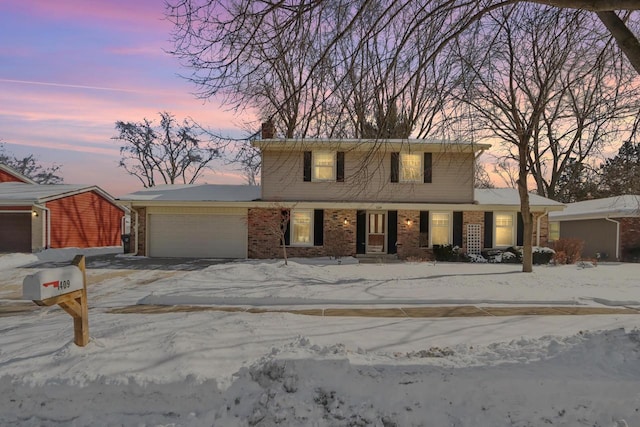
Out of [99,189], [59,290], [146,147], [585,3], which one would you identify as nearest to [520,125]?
[585,3]

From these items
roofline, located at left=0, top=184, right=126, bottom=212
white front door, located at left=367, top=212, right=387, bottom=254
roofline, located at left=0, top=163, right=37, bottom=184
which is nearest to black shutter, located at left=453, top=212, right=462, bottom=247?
white front door, located at left=367, top=212, right=387, bottom=254

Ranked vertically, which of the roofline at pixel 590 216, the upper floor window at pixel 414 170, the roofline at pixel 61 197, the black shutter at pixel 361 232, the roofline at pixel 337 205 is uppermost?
the upper floor window at pixel 414 170

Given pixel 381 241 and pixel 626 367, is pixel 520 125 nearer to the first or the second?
pixel 381 241

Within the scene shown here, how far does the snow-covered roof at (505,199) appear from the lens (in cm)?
1844

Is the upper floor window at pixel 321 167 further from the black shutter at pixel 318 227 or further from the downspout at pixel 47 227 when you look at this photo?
the downspout at pixel 47 227

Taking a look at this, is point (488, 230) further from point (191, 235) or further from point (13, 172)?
point (13, 172)

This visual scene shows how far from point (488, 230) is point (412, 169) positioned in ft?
14.8

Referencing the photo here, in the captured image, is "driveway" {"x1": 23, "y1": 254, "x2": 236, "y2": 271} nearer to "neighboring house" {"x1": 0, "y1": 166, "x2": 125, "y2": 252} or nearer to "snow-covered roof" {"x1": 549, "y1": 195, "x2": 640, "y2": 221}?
"neighboring house" {"x1": 0, "y1": 166, "x2": 125, "y2": 252}

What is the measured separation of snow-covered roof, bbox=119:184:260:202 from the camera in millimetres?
18355

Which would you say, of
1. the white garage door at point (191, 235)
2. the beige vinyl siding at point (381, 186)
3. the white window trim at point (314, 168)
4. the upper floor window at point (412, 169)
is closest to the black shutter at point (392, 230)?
the beige vinyl siding at point (381, 186)

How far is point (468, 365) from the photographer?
4.02m

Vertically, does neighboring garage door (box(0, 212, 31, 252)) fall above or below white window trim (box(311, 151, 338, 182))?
below

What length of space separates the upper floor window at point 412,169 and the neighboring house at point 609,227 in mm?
10567

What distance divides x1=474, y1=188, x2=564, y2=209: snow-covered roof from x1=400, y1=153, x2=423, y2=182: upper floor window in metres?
3.06
